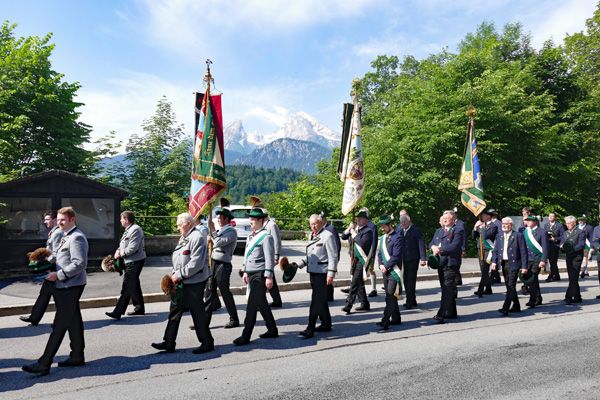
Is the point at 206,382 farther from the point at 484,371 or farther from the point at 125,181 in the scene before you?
the point at 125,181

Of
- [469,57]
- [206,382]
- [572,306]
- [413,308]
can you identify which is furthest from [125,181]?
[469,57]

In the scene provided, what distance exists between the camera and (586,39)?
37.0 metres

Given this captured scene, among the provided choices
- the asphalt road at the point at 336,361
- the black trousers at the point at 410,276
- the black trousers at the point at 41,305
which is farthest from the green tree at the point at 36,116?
the black trousers at the point at 410,276

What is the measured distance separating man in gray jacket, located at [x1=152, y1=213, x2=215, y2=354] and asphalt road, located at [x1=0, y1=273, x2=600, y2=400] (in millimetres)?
192

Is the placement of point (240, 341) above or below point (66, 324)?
below

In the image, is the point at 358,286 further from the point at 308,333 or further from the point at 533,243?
the point at 533,243

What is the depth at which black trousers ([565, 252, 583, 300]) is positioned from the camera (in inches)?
370

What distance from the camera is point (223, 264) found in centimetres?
743

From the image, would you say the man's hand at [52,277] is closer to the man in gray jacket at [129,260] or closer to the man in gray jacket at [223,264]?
the man in gray jacket at [223,264]

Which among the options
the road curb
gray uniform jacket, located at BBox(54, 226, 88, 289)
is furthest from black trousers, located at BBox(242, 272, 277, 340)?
the road curb

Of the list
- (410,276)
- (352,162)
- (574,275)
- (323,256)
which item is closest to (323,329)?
(323,256)

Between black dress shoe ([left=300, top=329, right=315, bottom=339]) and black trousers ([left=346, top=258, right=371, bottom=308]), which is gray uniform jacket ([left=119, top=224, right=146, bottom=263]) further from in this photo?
black trousers ([left=346, top=258, right=371, bottom=308])

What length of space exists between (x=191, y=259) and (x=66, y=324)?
1637 millimetres

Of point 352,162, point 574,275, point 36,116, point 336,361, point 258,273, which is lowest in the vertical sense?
point 336,361
